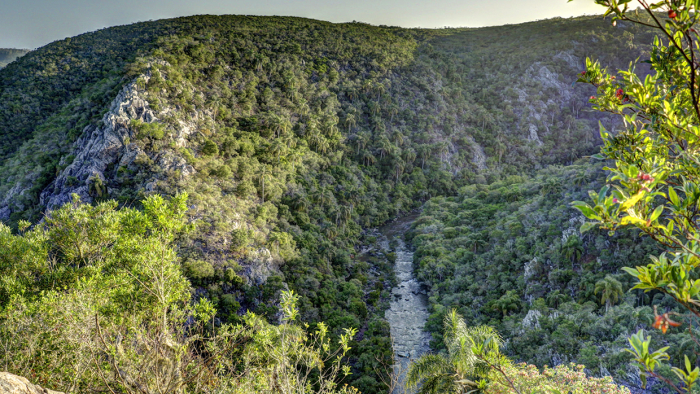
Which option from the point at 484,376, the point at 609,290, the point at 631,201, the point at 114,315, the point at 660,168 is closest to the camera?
the point at 631,201

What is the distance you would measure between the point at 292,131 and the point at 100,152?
26996 mm

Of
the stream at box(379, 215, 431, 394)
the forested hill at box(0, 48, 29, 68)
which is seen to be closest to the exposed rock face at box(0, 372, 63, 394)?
the stream at box(379, 215, 431, 394)

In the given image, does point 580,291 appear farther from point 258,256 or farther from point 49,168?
point 49,168

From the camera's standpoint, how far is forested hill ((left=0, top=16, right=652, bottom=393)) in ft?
108

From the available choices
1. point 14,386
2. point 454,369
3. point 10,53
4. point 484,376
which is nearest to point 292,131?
point 454,369

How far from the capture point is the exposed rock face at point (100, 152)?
3353 cm

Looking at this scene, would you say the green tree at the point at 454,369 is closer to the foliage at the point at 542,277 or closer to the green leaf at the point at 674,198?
the green leaf at the point at 674,198

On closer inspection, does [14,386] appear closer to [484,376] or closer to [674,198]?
[674,198]

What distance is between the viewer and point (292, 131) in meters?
55.8

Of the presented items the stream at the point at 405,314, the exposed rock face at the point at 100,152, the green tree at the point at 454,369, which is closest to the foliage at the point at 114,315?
the green tree at the point at 454,369

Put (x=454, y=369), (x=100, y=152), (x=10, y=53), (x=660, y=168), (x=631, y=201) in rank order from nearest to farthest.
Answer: (x=631, y=201), (x=660, y=168), (x=454, y=369), (x=100, y=152), (x=10, y=53)

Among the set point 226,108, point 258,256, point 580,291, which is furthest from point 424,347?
point 226,108

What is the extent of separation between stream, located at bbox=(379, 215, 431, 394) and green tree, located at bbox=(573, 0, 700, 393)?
20.8m

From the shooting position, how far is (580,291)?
27.3 meters
